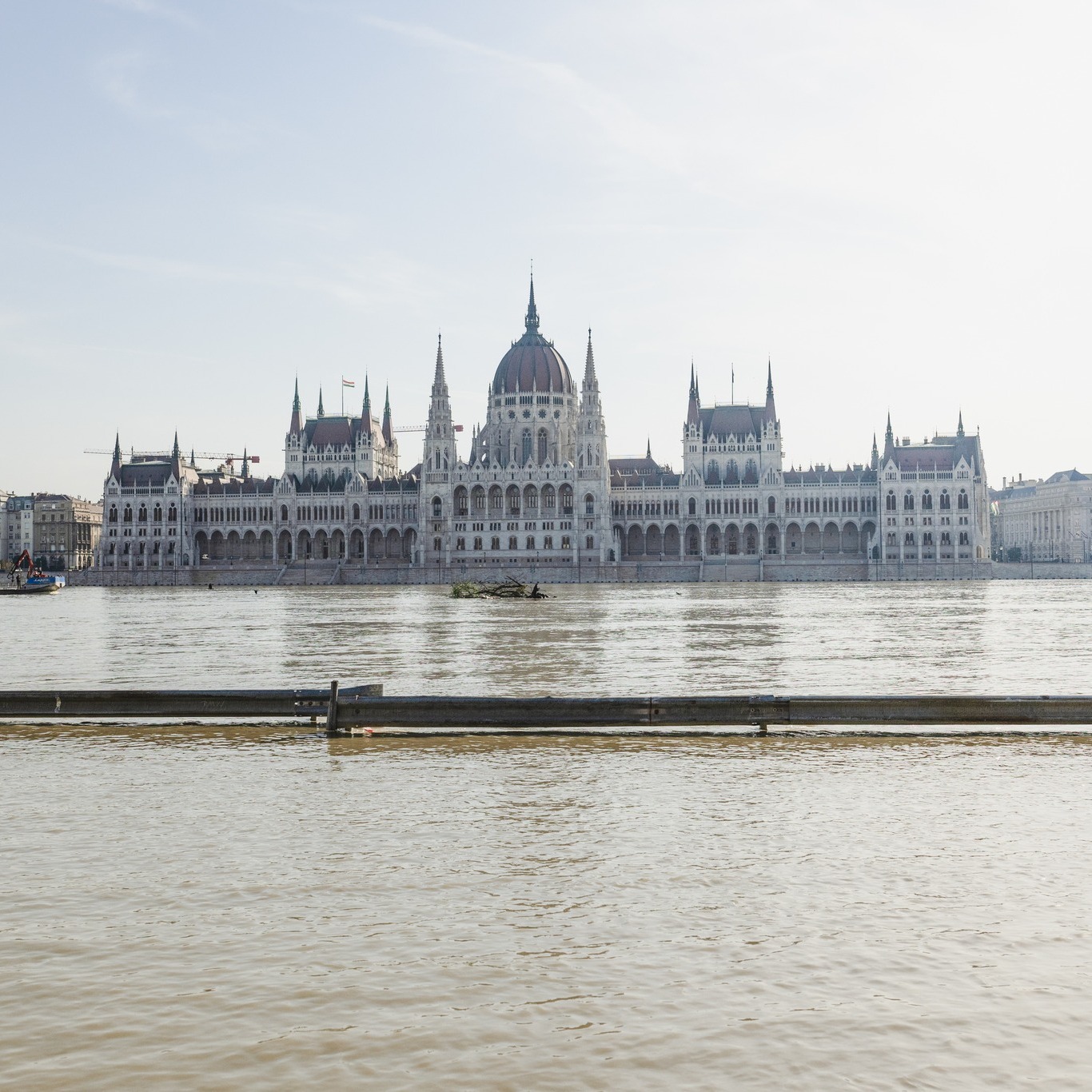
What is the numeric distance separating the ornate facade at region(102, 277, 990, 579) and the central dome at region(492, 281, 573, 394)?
22cm

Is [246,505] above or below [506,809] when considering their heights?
above

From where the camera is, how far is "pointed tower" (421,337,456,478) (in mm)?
160750

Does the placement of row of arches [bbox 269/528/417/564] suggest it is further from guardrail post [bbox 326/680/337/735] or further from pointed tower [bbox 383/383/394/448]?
guardrail post [bbox 326/680/337/735]

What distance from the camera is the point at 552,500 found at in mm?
158500

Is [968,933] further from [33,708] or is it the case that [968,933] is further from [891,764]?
[33,708]

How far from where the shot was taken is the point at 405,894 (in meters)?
8.73

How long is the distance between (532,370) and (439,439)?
52.7 feet

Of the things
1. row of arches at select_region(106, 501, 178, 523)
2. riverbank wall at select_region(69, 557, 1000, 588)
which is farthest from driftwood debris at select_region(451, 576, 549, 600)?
row of arches at select_region(106, 501, 178, 523)

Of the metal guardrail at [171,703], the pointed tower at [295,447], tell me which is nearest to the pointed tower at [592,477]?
the pointed tower at [295,447]

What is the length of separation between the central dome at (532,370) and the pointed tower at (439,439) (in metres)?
9.39

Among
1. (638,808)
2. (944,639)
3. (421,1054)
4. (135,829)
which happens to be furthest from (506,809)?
(944,639)

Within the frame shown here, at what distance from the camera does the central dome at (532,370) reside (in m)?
168

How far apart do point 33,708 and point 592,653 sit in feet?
52.8

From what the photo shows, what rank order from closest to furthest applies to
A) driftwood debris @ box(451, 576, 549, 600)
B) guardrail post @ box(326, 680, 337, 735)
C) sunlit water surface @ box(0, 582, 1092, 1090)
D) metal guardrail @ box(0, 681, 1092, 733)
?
1. sunlit water surface @ box(0, 582, 1092, 1090)
2. metal guardrail @ box(0, 681, 1092, 733)
3. guardrail post @ box(326, 680, 337, 735)
4. driftwood debris @ box(451, 576, 549, 600)
